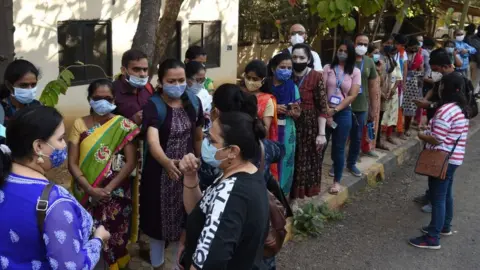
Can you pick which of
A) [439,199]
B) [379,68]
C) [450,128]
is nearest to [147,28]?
[450,128]

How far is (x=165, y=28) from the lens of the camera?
15.4ft

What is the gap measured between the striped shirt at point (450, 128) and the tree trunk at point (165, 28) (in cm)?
255

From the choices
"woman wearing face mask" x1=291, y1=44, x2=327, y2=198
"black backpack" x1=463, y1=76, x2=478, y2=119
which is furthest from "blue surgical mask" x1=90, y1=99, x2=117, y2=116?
"black backpack" x1=463, y1=76, x2=478, y2=119

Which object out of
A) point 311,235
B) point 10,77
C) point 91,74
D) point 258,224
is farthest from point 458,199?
point 91,74

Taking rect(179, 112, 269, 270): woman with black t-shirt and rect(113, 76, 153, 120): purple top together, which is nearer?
rect(179, 112, 269, 270): woman with black t-shirt

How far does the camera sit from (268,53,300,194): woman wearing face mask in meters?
4.05

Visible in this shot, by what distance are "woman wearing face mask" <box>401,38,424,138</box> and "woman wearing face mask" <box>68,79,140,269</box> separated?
5738 mm

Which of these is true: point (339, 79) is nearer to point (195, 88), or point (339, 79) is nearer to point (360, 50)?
point (360, 50)

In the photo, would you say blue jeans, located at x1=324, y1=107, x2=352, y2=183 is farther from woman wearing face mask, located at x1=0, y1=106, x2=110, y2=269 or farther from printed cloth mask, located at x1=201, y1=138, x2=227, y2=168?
woman wearing face mask, located at x1=0, y1=106, x2=110, y2=269

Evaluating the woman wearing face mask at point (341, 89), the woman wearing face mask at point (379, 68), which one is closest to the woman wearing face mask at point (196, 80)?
Answer: the woman wearing face mask at point (341, 89)

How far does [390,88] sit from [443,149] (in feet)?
9.09

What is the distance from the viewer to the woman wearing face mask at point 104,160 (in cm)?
303

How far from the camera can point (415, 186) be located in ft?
20.4

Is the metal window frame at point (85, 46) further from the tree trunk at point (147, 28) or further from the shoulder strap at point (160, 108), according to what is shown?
the shoulder strap at point (160, 108)
